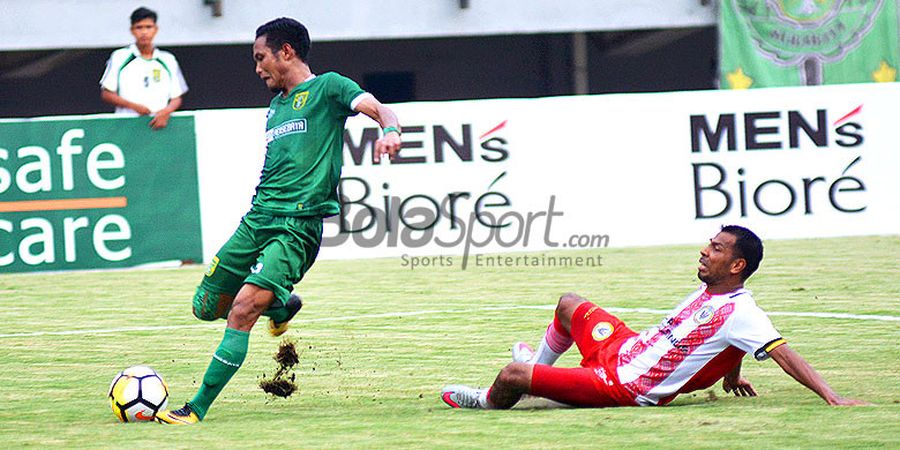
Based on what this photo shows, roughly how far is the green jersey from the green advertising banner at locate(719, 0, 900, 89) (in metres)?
13.8

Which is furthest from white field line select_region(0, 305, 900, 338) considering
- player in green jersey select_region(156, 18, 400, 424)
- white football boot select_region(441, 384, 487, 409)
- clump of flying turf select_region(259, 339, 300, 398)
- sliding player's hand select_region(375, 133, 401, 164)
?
sliding player's hand select_region(375, 133, 401, 164)

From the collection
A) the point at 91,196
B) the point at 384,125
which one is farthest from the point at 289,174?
the point at 91,196

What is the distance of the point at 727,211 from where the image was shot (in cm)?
1548

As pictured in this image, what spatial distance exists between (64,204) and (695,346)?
29.3ft

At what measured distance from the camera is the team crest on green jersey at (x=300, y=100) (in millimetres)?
7082

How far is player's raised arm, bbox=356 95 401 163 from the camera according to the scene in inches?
259

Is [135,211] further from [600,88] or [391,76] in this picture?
[600,88]

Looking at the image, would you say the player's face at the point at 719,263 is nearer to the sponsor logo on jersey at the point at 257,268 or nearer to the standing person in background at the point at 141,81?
the sponsor logo on jersey at the point at 257,268

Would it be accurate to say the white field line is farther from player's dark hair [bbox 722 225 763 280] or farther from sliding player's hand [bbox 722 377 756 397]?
player's dark hair [bbox 722 225 763 280]

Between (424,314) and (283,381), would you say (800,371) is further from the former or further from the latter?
(424,314)

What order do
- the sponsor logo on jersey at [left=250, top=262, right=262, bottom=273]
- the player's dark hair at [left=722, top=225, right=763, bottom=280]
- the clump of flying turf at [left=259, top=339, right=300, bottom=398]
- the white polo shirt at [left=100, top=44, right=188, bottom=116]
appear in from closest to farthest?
the player's dark hair at [left=722, top=225, right=763, bottom=280]
the sponsor logo on jersey at [left=250, top=262, right=262, bottom=273]
the clump of flying turf at [left=259, top=339, right=300, bottom=398]
the white polo shirt at [left=100, top=44, right=188, bottom=116]

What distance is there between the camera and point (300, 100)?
711cm

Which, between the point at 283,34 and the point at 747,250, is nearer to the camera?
the point at 747,250

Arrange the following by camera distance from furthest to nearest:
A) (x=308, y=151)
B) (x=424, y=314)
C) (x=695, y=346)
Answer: (x=424, y=314) → (x=308, y=151) → (x=695, y=346)
